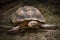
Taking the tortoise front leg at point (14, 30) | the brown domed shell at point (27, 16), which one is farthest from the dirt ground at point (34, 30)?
the brown domed shell at point (27, 16)

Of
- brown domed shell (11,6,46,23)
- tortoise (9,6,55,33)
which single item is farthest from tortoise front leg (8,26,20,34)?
brown domed shell (11,6,46,23)

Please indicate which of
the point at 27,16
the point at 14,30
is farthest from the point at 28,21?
the point at 14,30

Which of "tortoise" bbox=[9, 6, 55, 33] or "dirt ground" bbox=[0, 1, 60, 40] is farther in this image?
"tortoise" bbox=[9, 6, 55, 33]

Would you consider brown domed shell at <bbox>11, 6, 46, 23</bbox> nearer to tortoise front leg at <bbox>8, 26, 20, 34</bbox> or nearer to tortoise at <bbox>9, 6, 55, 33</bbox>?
tortoise at <bbox>9, 6, 55, 33</bbox>

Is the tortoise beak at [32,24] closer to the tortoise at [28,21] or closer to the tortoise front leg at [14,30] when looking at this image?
the tortoise at [28,21]

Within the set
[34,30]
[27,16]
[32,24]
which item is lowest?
[34,30]

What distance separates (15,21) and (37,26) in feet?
1.18

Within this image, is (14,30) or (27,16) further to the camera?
(27,16)

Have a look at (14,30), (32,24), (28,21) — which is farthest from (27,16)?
(14,30)

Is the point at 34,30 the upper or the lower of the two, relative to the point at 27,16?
lower

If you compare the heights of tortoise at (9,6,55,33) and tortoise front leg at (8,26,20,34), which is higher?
tortoise at (9,6,55,33)

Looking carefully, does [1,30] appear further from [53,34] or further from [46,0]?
[46,0]

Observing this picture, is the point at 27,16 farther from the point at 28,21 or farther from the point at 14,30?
the point at 14,30

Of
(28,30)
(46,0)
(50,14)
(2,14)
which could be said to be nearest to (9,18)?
(2,14)
